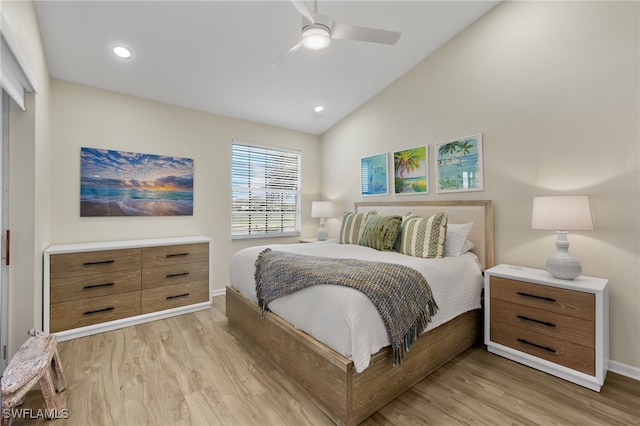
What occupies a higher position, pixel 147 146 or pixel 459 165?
pixel 147 146

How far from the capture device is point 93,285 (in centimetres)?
274

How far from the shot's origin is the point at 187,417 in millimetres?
1655

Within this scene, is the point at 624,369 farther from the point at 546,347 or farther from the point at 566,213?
the point at 566,213

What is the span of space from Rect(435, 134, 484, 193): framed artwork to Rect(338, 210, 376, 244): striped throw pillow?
926 millimetres

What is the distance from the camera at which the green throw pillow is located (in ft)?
9.64

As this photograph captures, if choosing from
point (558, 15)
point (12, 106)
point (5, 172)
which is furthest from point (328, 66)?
point (5, 172)

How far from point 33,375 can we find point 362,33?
112 inches

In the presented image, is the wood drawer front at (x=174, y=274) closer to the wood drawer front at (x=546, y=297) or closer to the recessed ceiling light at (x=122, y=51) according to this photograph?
the recessed ceiling light at (x=122, y=51)

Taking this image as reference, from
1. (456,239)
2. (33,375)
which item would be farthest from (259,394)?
(456,239)

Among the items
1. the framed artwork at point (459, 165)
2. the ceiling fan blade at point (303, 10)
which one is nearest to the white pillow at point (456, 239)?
the framed artwork at point (459, 165)

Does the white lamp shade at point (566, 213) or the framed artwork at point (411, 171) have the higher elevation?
the framed artwork at point (411, 171)

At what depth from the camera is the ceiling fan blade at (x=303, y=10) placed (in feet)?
5.57

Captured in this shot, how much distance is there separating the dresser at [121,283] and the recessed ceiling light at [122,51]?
6.01 ft

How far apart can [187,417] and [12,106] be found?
2467 millimetres
